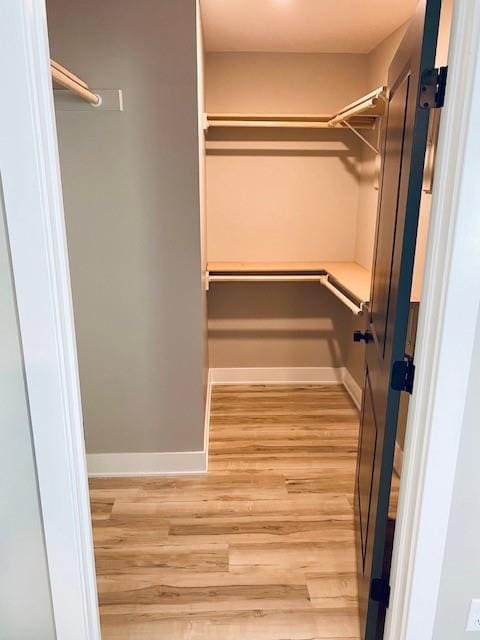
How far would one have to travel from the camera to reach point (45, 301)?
0.99 m

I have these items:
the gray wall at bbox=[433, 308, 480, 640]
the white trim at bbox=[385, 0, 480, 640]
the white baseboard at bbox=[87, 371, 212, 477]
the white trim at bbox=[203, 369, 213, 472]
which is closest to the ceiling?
the white trim at bbox=[385, 0, 480, 640]

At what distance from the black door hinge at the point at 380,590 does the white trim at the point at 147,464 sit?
1.30 m

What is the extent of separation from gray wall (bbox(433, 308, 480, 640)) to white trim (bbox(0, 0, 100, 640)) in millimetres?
942

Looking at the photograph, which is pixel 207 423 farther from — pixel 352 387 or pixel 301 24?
pixel 301 24

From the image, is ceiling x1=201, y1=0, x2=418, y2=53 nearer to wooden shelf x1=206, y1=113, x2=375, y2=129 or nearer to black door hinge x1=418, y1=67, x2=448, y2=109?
wooden shelf x1=206, y1=113, x2=375, y2=129

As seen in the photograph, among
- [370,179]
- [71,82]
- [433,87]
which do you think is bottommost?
[370,179]

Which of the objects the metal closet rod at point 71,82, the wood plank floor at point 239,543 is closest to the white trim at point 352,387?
the wood plank floor at point 239,543

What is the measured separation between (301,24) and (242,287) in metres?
1.74

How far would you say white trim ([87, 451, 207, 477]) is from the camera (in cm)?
260

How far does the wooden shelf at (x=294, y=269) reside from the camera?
307cm

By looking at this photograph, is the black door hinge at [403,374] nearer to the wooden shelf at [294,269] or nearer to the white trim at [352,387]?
the wooden shelf at [294,269]

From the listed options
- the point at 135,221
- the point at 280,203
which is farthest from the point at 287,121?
the point at 135,221

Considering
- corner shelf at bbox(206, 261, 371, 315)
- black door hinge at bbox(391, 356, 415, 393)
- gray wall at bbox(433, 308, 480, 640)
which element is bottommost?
gray wall at bbox(433, 308, 480, 640)

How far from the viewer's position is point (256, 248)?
3590 millimetres
